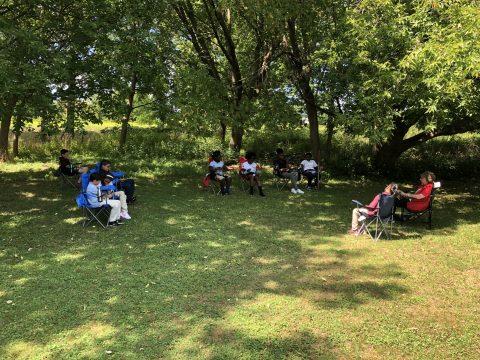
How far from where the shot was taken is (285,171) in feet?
37.4

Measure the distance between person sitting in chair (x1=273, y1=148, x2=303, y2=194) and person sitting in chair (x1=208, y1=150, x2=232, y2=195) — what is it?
1585 millimetres

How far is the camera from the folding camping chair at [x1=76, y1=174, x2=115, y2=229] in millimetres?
7543

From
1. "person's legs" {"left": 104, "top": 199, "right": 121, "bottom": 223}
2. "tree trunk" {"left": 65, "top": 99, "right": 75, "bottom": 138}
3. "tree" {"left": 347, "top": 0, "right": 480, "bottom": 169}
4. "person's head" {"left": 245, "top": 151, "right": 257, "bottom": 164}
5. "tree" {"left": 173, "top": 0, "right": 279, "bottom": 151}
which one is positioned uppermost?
"tree" {"left": 173, "top": 0, "right": 279, "bottom": 151}

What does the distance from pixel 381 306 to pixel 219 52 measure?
41.9 feet

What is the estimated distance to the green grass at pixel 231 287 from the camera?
4.07 meters

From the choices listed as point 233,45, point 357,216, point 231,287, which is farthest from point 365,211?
point 233,45

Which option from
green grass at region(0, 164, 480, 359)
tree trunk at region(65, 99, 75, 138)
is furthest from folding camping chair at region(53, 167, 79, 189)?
tree trunk at region(65, 99, 75, 138)

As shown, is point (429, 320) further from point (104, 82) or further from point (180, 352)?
point (104, 82)

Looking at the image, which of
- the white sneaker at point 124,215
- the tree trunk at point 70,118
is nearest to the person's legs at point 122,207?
the white sneaker at point 124,215

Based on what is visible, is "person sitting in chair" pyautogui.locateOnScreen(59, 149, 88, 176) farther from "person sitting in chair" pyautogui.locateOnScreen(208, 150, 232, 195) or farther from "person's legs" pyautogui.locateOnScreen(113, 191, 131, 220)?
"person sitting in chair" pyautogui.locateOnScreen(208, 150, 232, 195)

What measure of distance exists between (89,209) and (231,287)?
380 cm

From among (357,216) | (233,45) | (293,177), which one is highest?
(233,45)

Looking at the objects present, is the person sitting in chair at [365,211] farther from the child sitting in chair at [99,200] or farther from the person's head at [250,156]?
the child sitting in chair at [99,200]

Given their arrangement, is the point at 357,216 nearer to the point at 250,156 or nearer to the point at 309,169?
the point at 250,156
